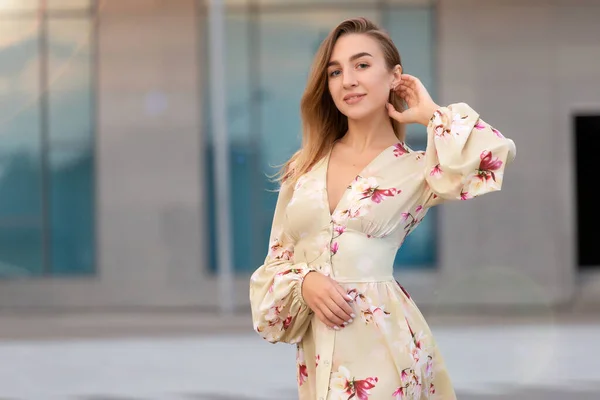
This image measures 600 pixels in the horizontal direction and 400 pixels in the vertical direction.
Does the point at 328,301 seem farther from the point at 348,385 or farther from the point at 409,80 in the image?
the point at 409,80

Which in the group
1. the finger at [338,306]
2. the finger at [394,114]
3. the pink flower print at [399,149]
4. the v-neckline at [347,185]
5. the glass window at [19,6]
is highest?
the glass window at [19,6]

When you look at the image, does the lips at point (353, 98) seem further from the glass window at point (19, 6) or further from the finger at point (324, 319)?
the glass window at point (19, 6)

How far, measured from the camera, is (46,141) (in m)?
17.5

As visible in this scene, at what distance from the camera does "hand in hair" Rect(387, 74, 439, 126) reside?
312 cm

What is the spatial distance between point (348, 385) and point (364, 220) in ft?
1.46

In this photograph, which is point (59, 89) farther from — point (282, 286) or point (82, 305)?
point (282, 286)

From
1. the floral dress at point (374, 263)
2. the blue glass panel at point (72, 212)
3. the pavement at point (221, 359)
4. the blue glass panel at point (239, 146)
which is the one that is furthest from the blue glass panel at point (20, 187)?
the floral dress at point (374, 263)

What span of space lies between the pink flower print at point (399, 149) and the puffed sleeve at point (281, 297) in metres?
0.38

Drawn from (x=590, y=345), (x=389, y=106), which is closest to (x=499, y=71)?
(x=590, y=345)

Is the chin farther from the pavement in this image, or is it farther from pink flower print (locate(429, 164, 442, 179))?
the pavement

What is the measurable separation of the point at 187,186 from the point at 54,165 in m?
2.16

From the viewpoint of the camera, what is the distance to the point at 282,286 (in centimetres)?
306

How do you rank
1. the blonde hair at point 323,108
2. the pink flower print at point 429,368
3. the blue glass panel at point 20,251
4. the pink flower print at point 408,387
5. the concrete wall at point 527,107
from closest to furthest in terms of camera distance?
the pink flower print at point 408,387, the pink flower print at point 429,368, the blonde hair at point 323,108, the concrete wall at point 527,107, the blue glass panel at point 20,251

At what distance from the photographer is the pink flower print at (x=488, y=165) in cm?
295
